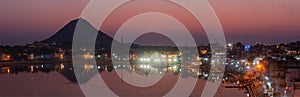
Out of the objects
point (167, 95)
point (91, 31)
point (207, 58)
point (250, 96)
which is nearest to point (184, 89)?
point (167, 95)

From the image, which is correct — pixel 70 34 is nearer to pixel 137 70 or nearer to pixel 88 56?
Result: pixel 88 56

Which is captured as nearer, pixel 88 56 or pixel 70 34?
pixel 88 56

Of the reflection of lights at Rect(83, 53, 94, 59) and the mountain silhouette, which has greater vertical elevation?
the mountain silhouette

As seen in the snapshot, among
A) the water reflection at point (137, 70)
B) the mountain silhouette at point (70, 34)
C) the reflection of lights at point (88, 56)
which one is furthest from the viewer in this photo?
the mountain silhouette at point (70, 34)

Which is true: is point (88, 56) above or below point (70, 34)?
below

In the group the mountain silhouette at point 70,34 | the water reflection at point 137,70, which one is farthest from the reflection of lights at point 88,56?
the mountain silhouette at point 70,34

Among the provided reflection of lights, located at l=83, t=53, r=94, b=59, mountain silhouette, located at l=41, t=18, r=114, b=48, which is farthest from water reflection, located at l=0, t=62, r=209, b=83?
mountain silhouette, located at l=41, t=18, r=114, b=48

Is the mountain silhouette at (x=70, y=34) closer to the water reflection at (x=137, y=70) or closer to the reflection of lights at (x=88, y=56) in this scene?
the reflection of lights at (x=88, y=56)

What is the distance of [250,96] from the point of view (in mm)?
5656

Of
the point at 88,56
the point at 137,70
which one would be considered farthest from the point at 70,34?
the point at 137,70

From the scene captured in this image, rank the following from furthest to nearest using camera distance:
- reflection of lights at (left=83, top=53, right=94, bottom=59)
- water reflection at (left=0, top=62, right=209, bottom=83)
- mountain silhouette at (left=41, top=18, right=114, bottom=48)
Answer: mountain silhouette at (left=41, top=18, right=114, bottom=48), reflection of lights at (left=83, top=53, right=94, bottom=59), water reflection at (left=0, top=62, right=209, bottom=83)

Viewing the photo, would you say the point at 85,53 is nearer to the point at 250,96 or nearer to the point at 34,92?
the point at 34,92

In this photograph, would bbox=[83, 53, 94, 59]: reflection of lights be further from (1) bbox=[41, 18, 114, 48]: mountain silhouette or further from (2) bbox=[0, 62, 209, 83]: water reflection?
(1) bbox=[41, 18, 114, 48]: mountain silhouette

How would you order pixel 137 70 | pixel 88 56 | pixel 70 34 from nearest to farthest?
pixel 137 70, pixel 88 56, pixel 70 34
